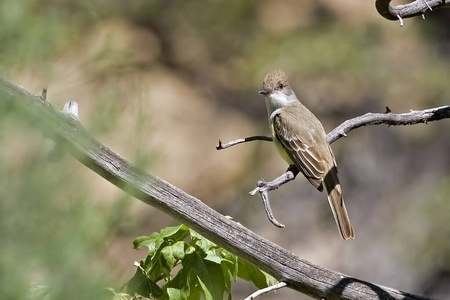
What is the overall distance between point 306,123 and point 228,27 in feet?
14.4

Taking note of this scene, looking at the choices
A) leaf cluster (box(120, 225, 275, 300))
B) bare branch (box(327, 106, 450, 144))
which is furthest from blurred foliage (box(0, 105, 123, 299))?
bare branch (box(327, 106, 450, 144))

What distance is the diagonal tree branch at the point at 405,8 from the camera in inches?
106

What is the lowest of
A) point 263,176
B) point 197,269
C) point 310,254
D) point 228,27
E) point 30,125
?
point 30,125

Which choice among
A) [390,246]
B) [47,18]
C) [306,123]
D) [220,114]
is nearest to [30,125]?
[47,18]

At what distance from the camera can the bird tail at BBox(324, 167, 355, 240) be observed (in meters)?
4.54

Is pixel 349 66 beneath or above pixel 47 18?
above

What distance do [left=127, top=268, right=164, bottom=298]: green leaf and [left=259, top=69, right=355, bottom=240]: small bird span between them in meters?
2.26

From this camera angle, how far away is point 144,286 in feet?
7.77

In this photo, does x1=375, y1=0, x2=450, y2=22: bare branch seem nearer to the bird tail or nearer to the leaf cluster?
the leaf cluster

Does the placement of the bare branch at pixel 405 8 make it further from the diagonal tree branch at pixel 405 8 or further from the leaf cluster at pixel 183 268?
the leaf cluster at pixel 183 268

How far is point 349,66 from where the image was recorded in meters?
8.34

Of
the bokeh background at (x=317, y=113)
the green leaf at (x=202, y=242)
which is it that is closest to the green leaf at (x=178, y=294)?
the green leaf at (x=202, y=242)

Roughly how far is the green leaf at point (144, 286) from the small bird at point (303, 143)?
7.41ft

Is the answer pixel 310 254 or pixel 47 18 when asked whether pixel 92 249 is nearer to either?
pixel 47 18
